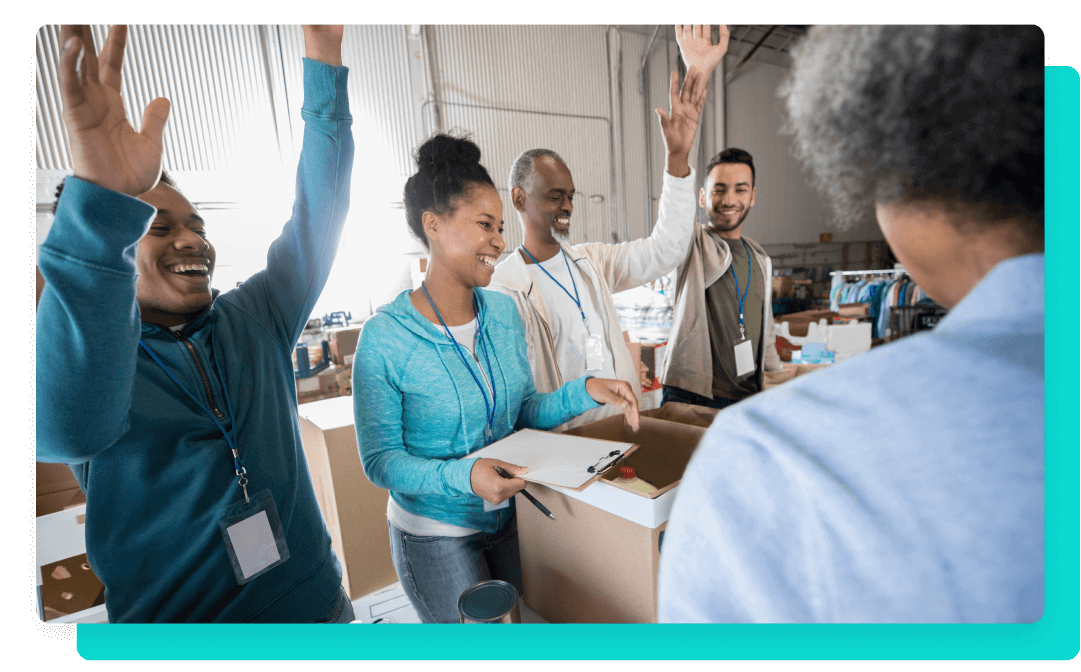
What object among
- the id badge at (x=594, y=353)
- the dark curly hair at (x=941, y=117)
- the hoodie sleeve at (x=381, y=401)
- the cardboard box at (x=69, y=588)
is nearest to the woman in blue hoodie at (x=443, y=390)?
the hoodie sleeve at (x=381, y=401)

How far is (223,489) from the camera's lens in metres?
0.74

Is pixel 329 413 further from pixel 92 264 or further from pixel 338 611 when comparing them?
pixel 92 264

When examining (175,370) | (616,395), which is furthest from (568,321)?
(175,370)

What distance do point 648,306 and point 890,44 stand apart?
1395mm

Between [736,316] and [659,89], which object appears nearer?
[659,89]

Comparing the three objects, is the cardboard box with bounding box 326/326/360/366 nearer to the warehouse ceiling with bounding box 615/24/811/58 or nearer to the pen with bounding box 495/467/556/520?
the pen with bounding box 495/467/556/520

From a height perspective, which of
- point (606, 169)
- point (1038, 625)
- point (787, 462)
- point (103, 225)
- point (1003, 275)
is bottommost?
point (1038, 625)

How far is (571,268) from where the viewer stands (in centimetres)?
121

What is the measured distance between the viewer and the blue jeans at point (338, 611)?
85 cm

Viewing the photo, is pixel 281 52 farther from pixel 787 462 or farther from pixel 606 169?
pixel 787 462

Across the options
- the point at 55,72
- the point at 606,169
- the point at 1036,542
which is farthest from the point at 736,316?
the point at 55,72

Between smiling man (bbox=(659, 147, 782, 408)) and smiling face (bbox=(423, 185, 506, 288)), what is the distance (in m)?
0.59

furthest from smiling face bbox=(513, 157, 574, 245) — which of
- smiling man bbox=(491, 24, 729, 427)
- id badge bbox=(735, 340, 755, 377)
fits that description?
id badge bbox=(735, 340, 755, 377)

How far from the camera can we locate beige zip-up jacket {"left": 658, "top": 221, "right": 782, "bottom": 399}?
4.03 feet
